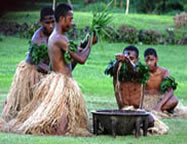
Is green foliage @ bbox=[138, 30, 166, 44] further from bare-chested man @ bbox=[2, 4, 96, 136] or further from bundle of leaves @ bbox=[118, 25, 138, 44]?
bare-chested man @ bbox=[2, 4, 96, 136]

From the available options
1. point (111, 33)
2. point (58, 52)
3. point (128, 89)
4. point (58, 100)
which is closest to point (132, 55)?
point (128, 89)

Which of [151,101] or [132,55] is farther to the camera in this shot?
[151,101]

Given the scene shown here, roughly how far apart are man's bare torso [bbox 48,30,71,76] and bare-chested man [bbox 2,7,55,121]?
621 millimetres

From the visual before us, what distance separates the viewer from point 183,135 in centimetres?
884

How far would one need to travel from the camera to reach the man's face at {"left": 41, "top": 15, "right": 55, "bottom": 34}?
9.91m

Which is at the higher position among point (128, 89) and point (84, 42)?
point (84, 42)

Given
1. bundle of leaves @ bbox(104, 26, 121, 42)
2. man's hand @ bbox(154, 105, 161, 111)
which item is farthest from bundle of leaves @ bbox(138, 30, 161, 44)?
man's hand @ bbox(154, 105, 161, 111)

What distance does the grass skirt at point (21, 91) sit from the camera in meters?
9.55

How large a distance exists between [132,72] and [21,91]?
1462 millimetres

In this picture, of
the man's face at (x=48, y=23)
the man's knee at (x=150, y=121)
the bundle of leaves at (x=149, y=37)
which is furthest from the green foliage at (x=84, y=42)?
the bundle of leaves at (x=149, y=37)

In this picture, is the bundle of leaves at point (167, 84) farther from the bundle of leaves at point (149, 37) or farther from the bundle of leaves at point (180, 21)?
the bundle of leaves at point (180, 21)

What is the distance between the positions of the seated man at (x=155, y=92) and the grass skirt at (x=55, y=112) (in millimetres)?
2671

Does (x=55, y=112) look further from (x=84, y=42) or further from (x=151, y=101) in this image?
(x=151, y=101)

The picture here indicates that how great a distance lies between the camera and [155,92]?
11.6 m
